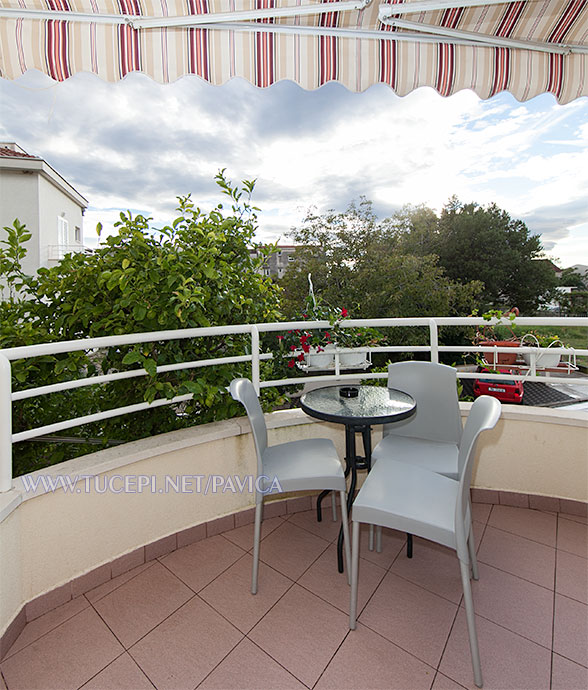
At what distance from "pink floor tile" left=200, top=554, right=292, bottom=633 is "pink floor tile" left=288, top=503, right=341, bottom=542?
0.37 metres

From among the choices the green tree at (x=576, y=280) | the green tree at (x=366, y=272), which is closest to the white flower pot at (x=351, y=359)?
the green tree at (x=366, y=272)

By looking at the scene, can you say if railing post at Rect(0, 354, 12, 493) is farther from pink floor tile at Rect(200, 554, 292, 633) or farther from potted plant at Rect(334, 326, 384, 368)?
potted plant at Rect(334, 326, 384, 368)

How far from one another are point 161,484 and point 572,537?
216 cm

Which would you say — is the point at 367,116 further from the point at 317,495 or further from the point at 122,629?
the point at 122,629

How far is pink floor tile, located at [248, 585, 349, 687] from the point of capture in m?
1.27

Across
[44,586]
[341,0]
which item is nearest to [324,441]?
[44,586]

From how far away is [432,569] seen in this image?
5.69ft

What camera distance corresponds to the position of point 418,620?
1.44 meters

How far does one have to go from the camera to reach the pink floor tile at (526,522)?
198 centimetres

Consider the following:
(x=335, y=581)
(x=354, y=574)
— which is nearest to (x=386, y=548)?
(x=335, y=581)

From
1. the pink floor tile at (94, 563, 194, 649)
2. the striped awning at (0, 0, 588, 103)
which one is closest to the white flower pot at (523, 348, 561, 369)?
the striped awning at (0, 0, 588, 103)

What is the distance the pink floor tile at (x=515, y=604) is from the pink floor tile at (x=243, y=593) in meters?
0.83

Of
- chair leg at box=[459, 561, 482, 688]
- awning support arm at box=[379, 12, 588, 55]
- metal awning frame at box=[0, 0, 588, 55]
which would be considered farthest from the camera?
awning support arm at box=[379, 12, 588, 55]

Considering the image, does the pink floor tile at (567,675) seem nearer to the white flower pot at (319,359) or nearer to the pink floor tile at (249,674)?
the pink floor tile at (249,674)
